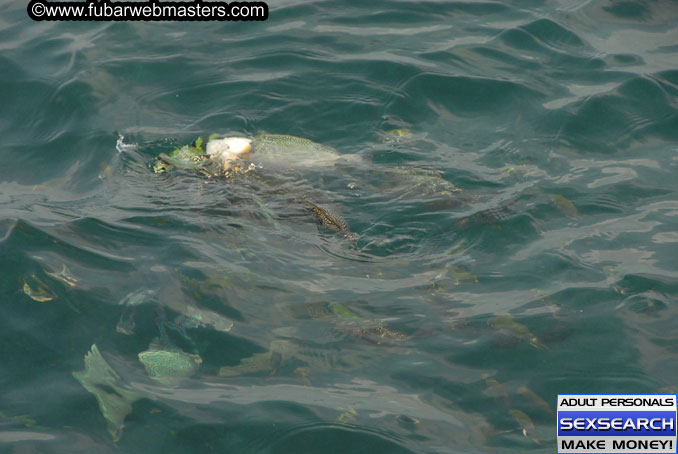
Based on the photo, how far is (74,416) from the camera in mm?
3121

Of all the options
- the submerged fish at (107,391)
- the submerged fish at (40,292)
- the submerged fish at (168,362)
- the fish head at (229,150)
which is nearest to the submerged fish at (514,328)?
the submerged fish at (168,362)

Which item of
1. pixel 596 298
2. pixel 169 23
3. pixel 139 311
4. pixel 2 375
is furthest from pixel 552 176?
pixel 169 23

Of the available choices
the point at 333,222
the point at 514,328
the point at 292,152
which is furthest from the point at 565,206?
the point at 292,152

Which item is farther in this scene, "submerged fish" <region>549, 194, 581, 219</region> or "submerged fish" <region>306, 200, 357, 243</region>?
"submerged fish" <region>549, 194, 581, 219</region>

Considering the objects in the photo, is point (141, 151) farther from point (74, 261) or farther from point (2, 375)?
point (2, 375)

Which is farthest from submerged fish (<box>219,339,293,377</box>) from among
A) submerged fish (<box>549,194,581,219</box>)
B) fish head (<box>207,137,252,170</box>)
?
submerged fish (<box>549,194,581,219</box>)

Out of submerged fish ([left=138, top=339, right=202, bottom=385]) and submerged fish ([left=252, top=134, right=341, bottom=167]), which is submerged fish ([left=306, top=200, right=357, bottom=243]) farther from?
submerged fish ([left=138, top=339, right=202, bottom=385])

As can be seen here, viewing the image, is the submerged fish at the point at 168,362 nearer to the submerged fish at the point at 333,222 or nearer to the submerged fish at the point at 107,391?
the submerged fish at the point at 107,391

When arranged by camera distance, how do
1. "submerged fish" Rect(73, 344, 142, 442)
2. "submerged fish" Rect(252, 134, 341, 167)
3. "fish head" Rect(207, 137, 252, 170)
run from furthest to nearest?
"submerged fish" Rect(252, 134, 341, 167) → "fish head" Rect(207, 137, 252, 170) → "submerged fish" Rect(73, 344, 142, 442)

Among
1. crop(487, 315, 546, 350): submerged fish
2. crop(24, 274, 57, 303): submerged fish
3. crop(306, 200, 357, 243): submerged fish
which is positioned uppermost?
crop(306, 200, 357, 243): submerged fish

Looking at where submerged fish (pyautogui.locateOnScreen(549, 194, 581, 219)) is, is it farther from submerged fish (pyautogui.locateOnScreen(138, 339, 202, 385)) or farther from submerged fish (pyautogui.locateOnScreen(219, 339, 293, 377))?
submerged fish (pyautogui.locateOnScreen(138, 339, 202, 385))

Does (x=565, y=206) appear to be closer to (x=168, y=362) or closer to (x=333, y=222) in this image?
(x=333, y=222)

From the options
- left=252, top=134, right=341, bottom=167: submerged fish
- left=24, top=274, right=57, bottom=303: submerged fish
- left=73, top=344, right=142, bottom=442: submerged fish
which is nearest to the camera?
left=73, top=344, right=142, bottom=442: submerged fish

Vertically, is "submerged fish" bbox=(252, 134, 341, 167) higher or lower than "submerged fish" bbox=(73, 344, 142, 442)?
higher
